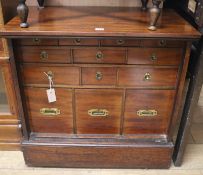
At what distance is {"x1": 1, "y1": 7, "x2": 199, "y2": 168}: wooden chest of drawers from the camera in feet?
4.14

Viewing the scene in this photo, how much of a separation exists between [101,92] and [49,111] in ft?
1.04

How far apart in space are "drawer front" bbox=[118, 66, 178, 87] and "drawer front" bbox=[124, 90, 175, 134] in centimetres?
5

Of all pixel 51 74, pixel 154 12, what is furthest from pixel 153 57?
pixel 51 74

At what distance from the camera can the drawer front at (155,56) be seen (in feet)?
4.21

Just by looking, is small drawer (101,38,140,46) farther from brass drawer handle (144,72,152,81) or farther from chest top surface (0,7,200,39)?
brass drawer handle (144,72,152,81)

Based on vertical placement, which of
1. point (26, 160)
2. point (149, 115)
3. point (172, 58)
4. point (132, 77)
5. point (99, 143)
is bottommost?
point (26, 160)

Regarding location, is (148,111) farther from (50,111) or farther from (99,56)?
(50,111)

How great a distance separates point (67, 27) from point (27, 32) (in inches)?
7.2

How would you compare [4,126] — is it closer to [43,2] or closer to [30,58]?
[30,58]

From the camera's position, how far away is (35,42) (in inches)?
49.9

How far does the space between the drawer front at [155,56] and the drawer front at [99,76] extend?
11 cm

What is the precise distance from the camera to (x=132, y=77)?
135cm

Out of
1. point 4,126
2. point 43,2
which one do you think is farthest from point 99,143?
point 43,2

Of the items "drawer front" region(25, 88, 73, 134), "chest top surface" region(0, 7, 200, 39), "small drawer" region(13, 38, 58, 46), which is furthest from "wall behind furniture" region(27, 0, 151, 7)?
"drawer front" region(25, 88, 73, 134)
